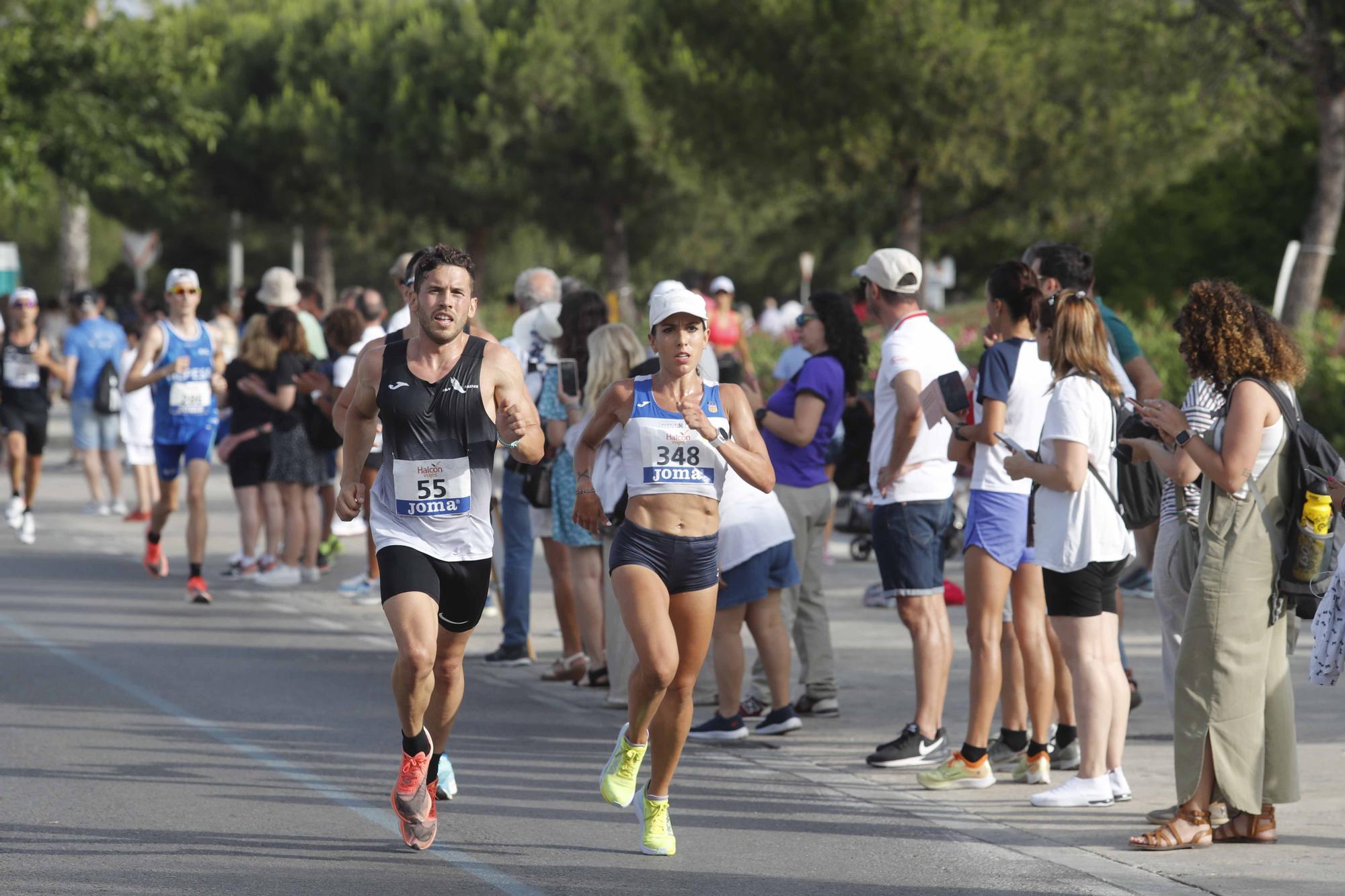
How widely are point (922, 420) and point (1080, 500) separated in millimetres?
1068

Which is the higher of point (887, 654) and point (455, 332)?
point (455, 332)

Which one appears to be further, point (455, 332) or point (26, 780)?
point (26, 780)

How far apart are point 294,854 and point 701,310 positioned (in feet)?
7.36

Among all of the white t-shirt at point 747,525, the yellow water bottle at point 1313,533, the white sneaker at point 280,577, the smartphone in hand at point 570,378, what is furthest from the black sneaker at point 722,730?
the white sneaker at point 280,577

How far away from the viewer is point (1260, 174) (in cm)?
3144

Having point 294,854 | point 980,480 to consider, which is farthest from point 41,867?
point 980,480

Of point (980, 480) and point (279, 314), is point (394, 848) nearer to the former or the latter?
point (980, 480)

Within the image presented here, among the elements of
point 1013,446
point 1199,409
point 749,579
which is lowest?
point 749,579

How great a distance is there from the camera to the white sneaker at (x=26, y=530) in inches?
616

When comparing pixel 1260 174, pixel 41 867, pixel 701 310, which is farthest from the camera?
pixel 1260 174

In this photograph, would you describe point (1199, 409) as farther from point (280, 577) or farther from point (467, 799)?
point (280, 577)

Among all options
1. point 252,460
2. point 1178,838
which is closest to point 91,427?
point 252,460

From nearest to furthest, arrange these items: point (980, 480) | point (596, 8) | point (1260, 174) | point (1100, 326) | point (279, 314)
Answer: point (1100, 326), point (980, 480), point (279, 314), point (1260, 174), point (596, 8)

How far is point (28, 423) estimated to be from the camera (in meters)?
16.0
